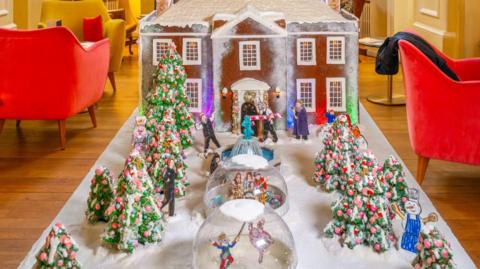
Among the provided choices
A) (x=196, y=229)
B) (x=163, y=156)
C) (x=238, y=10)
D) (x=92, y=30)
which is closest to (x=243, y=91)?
(x=238, y=10)

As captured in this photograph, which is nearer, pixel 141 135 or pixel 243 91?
pixel 141 135

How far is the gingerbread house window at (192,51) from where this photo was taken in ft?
17.1

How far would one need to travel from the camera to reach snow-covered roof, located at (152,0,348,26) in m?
5.27

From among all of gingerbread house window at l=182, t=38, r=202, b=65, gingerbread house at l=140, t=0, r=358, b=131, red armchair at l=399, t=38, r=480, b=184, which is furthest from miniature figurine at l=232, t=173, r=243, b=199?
gingerbread house window at l=182, t=38, r=202, b=65

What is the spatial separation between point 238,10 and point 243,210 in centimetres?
310

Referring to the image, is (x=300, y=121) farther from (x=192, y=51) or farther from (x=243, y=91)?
(x=192, y=51)

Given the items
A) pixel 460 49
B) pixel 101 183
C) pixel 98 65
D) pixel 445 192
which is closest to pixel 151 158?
pixel 101 183

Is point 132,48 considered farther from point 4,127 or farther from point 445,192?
point 445,192

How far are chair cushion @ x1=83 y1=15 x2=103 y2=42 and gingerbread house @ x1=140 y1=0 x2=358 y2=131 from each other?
5.75ft

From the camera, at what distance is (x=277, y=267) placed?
8.95 feet

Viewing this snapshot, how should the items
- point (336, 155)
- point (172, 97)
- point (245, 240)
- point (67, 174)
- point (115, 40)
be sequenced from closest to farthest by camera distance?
point (245, 240)
point (336, 155)
point (67, 174)
point (172, 97)
point (115, 40)

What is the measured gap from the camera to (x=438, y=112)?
380cm

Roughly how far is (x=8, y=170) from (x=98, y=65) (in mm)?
1356

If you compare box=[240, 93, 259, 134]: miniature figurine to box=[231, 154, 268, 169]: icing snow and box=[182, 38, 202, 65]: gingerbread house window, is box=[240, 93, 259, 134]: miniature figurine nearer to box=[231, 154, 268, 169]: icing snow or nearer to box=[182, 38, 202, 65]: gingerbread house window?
box=[182, 38, 202, 65]: gingerbread house window
